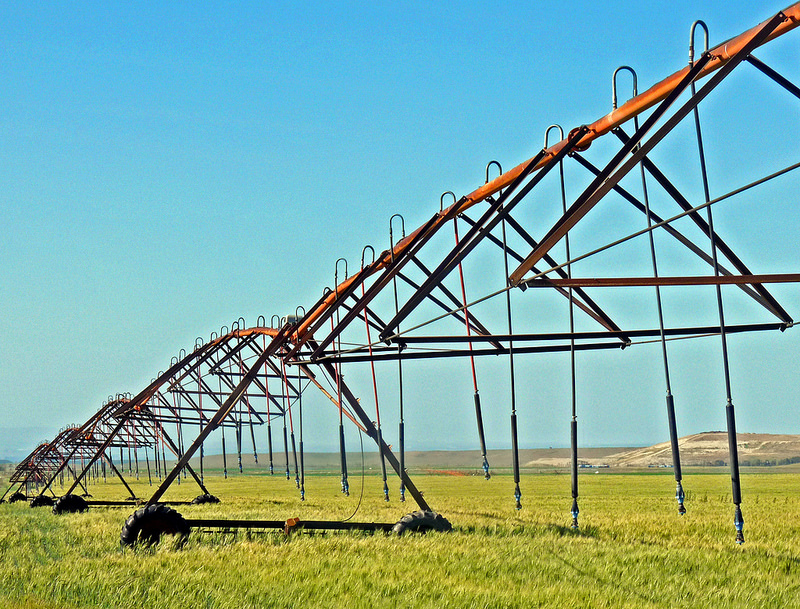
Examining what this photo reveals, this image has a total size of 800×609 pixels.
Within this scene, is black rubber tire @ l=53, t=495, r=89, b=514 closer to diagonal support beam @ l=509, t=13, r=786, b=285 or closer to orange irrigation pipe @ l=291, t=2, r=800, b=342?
orange irrigation pipe @ l=291, t=2, r=800, b=342

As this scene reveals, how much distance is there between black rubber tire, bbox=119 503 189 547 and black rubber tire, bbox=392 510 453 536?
4.74 m

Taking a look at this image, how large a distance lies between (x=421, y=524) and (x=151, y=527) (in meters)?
5.94

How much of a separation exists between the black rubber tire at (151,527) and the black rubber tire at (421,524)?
15.5 feet

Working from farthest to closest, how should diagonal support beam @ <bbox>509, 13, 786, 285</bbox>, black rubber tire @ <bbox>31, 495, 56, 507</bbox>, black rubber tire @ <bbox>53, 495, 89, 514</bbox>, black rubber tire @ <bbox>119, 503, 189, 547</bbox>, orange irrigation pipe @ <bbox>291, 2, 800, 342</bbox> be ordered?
1. black rubber tire @ <bbox>31, 495, 56, 507</bbox>
2. black rubber tire @ <bbox>53, 495, 89, 514</bbox>
3. black rubber tire @ <bbox>119, 503, 189, 547</bbox>
4. orange irrigation pipe @ <bbox>291, 2, 800, 342</bbox>
5. diagonal support beam @ <bbox>509, 13, 786, 285</bbox>

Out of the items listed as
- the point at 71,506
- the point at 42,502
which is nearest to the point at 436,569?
the point at 71,506

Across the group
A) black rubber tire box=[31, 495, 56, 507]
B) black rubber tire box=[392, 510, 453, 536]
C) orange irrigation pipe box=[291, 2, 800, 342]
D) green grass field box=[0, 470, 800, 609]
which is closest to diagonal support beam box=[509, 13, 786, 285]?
orange irrigation pipe box=[291, 2, 800, 342]

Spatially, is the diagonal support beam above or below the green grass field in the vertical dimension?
above

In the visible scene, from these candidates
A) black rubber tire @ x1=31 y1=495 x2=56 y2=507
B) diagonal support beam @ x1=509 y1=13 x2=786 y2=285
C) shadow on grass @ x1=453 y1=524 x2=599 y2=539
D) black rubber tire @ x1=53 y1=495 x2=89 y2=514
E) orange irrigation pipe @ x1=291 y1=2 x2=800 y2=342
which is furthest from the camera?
black rubber tire @ x1=31 y1=495 x2=56 y2=507

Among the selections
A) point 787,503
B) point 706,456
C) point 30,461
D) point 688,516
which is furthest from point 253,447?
point 706,456

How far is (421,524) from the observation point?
18.0 m

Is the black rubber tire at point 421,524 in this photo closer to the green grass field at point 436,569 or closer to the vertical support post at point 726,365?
the green grass field at point 436,569

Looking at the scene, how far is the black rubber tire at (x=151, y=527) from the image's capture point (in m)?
18.0

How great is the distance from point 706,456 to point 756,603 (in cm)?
11483

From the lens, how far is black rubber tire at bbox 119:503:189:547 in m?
18.0
